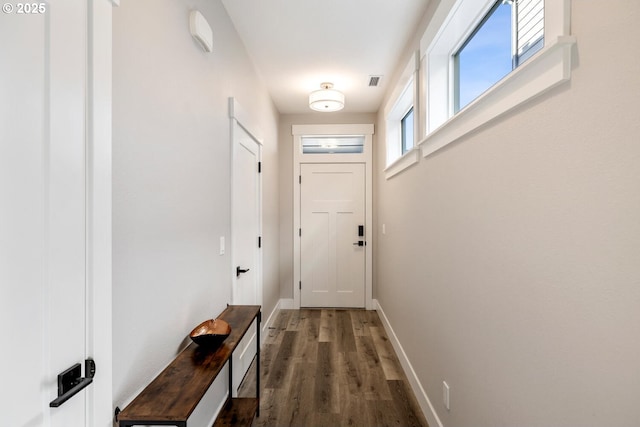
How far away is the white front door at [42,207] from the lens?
2.16 feet

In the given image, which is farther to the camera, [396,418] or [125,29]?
[396,418]

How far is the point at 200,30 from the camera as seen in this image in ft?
5.04

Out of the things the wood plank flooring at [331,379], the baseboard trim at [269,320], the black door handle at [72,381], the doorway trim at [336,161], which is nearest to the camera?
the black door handle at [72,381]

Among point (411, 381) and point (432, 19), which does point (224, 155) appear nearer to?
point (432, 19)

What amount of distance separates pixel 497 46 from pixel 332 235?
10.3 feet

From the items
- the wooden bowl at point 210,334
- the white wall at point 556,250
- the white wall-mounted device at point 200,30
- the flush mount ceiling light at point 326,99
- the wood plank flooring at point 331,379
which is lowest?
the wood plank flooring at point 331,379

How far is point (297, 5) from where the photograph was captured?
1985 mm

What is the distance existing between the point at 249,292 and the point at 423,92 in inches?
81.7

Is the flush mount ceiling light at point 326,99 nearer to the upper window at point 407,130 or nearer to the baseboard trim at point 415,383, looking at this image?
the upper window at point 407,130

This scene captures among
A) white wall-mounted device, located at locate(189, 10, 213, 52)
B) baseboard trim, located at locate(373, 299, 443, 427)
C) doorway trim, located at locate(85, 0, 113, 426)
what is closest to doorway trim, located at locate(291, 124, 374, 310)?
baseboard trim, located at locate(373, 299, 443, 427)

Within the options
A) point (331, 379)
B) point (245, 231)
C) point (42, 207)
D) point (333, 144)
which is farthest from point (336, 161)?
point (42, 207)

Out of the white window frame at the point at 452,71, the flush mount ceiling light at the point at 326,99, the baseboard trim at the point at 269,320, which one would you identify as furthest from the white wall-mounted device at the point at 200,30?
the baseboard trim at the point at 269,320

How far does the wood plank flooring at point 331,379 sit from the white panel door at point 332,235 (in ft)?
2.13

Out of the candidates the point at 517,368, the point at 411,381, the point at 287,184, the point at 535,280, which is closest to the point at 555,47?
the point at 535,280
